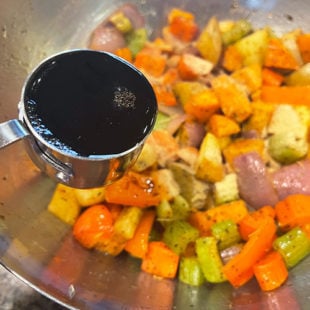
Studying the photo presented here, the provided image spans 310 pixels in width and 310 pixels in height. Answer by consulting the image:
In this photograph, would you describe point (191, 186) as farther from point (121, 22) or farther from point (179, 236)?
point (121, 22)

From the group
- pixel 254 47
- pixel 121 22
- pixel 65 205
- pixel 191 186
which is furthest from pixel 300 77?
pixel 65 205

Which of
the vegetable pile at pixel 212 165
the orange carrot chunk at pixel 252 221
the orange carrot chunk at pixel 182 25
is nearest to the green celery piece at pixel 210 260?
the vegetable pile at pixel 212 165

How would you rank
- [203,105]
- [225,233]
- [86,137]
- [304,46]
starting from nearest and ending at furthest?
[86,137] < [225,233] < [203,105] < [304,46]

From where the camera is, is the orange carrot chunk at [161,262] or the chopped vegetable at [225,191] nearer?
the orange carrot chunk at [161,262]

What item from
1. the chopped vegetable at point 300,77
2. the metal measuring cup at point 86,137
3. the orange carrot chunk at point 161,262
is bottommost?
the orange carrot chunk at point 161,262

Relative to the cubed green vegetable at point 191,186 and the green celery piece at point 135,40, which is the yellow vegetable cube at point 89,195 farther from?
the green celery piece at point 135,40

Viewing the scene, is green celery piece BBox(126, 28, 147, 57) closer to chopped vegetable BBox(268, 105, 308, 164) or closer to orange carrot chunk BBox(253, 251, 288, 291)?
chopped vegetable BBox(268, 105, 308, 164)

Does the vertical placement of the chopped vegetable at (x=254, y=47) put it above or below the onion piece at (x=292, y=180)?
above

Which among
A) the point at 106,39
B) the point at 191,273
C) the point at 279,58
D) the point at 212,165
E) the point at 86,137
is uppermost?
the point at 86,137

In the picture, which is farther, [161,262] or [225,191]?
[225,191]
